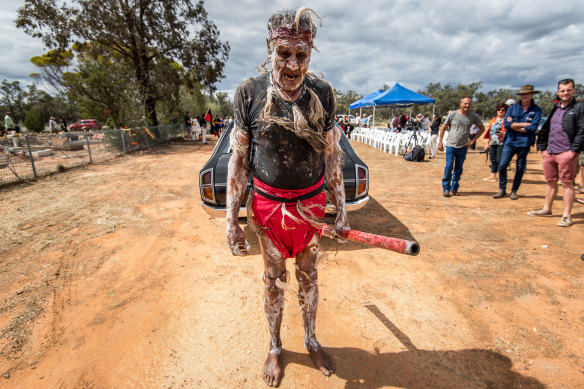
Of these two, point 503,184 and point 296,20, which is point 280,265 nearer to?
point 296,20

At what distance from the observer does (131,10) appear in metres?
16.3

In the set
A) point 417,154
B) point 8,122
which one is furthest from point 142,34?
point 417,154

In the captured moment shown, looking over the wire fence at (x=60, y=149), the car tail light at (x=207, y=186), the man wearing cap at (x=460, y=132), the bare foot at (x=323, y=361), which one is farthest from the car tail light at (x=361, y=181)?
the wire fence at (x=60, y=149)

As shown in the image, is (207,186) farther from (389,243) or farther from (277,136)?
(389,243)

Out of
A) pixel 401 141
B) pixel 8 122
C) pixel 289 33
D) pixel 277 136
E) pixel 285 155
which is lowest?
pixel 401 141

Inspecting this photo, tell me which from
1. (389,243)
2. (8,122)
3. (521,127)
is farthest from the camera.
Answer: (8,122)

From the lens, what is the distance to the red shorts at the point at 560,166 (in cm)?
392

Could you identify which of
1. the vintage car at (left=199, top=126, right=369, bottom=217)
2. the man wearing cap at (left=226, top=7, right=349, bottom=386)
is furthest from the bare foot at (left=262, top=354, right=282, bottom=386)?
the vintage car at (left=199, top=126, right=369, bottom=217)

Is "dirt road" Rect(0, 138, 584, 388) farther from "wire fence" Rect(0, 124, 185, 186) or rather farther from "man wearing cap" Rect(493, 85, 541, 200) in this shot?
"wire fence" Rect(0, 124, 185, 186)

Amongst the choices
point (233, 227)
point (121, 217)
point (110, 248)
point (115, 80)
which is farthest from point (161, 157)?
point (233, 227)

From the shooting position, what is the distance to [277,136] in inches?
62.0

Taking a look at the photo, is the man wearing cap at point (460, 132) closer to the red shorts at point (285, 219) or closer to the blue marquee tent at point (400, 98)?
the red shorts at point (285, 219)

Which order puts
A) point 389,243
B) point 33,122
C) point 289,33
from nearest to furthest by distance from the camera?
point 389,243 → point 289,33 → point 33,122

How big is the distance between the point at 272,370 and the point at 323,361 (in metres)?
0.36
